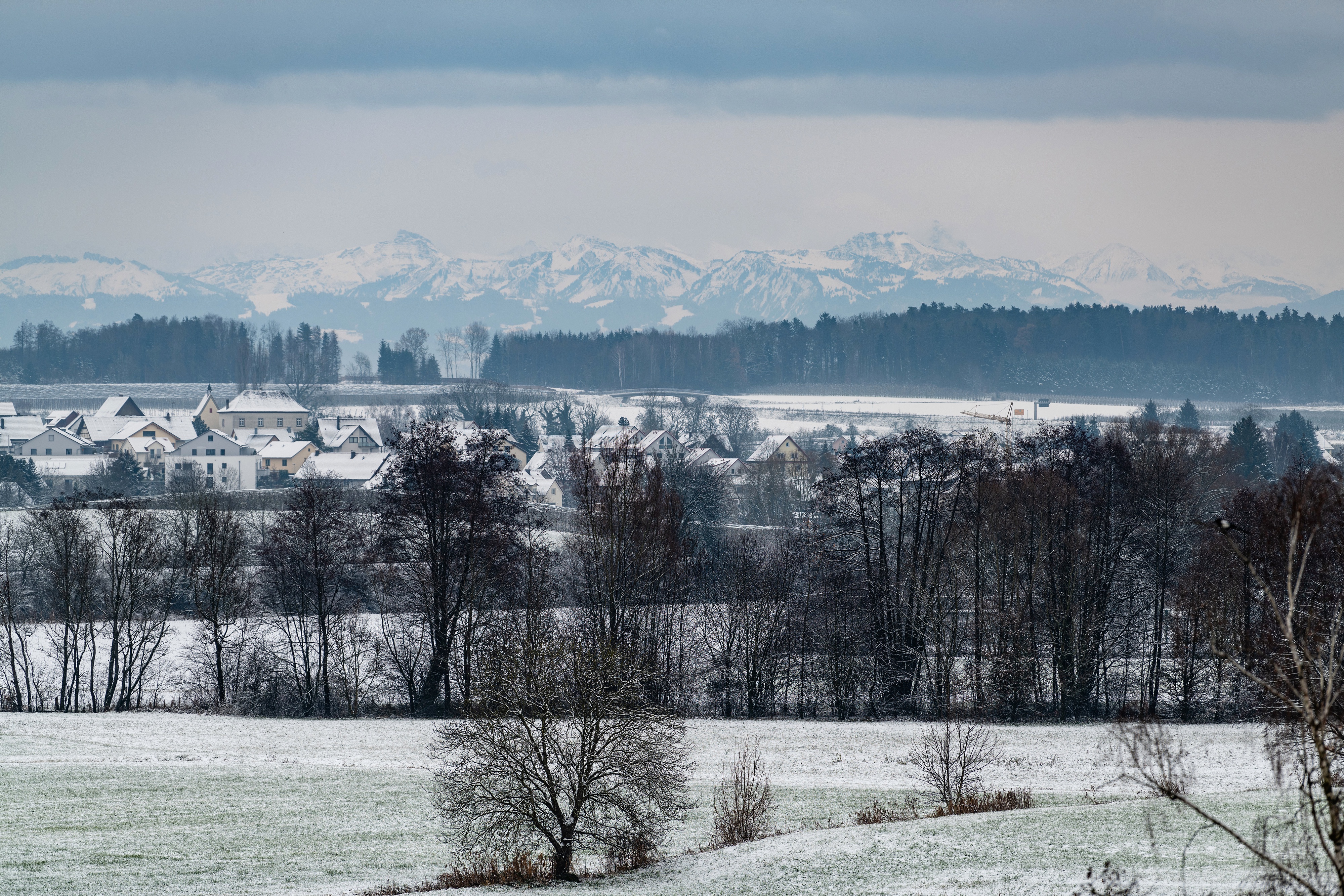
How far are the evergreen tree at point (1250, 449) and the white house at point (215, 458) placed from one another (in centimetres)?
10562

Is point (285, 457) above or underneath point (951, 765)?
above

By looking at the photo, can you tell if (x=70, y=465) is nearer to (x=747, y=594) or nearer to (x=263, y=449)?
(x=263, y=449)

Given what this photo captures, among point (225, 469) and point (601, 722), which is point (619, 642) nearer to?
point (601, 722)

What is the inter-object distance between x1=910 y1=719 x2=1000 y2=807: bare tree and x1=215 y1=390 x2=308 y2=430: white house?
512 feet

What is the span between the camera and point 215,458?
144 m

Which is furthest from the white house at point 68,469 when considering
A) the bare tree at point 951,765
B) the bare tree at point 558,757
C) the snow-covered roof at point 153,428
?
the bare tree at point 558,757

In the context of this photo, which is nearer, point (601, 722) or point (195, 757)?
point (601, 722)

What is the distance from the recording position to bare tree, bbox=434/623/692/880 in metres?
19.6

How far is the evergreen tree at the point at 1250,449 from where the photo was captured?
94812 mm

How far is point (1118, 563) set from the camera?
49438mm

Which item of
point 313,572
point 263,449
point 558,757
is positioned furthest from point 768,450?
point 558,757

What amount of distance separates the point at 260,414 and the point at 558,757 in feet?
542

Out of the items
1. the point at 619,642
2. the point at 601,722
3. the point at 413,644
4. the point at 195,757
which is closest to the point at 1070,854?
the point at 601,722

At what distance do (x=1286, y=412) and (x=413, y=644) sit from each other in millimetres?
160131
